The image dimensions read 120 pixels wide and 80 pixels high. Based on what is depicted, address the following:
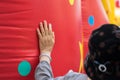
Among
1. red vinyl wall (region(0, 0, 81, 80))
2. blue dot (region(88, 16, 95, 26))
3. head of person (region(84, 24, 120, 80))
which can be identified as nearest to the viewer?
head of person (region(84, 24, 120, 80))

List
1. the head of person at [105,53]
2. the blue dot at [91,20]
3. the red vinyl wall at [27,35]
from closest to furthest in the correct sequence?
the head of person at [105,53], the red vinyl wall at [27,35], the blue dot at [91,20]

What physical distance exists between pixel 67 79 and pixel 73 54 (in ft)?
0.77

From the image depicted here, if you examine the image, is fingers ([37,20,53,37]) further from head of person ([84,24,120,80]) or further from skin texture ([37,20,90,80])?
head of person ([84,24,120,80])

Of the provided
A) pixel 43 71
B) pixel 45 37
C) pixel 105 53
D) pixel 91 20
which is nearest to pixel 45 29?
pixel 45 37

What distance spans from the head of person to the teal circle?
0.83ft

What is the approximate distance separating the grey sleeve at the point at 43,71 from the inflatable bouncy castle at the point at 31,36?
0.08ft

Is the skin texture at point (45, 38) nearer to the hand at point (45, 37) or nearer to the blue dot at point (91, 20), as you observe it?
the hand at point (45, 37)

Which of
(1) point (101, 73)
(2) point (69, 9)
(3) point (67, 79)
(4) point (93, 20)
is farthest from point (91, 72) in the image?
(4) point (93, 20)

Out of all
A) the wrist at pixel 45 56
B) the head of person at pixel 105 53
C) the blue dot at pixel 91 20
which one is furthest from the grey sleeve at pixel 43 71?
the blue dot at pixel 91 20

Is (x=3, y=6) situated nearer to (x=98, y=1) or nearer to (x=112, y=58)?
(x=112, y=58)

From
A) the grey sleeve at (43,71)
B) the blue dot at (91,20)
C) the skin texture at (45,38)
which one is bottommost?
the grey sleeve at (43,71)

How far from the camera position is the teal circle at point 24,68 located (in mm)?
1088

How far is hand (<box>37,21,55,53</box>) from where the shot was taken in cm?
115

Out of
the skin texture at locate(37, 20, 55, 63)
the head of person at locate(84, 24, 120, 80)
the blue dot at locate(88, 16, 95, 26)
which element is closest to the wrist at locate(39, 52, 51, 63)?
the skin texture at locate(37, 20, 55, 63)
